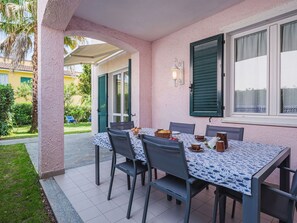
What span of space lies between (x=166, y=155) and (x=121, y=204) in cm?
127

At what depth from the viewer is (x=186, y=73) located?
167 inches

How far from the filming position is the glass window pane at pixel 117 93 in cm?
652

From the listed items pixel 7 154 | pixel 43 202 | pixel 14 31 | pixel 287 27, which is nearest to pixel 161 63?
pixel 287 27

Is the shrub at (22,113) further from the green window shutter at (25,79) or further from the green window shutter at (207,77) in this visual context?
the green window shutter at (207,77)

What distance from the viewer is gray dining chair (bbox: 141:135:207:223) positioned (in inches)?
62.8

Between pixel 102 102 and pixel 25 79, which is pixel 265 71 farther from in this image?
pixel 25 79

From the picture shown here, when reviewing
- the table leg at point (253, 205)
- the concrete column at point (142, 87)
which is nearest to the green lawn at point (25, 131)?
the concrete column at point (142, 87)

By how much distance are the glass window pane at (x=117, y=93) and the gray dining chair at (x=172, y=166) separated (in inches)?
A: 189

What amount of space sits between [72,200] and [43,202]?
15.9 inches

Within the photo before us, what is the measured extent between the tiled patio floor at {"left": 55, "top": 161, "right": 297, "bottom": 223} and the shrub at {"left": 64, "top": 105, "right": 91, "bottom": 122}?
418 inches

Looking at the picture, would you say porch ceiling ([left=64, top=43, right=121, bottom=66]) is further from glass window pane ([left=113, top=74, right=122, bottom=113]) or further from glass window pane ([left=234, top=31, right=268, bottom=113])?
glass window pane ([left=234, top=31, right=268, bottom=113])

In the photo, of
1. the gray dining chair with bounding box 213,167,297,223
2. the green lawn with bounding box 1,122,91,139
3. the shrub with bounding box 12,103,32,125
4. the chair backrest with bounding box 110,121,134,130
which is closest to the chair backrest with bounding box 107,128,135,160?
the chair backrest with bounding box 110,121,134,130

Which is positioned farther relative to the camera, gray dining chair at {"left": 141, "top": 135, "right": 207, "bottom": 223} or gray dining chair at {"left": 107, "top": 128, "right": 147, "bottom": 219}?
gray dining chair at {"left": 107, "top": 128, "right": 147, "bottom": 219}

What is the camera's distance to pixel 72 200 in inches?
101
